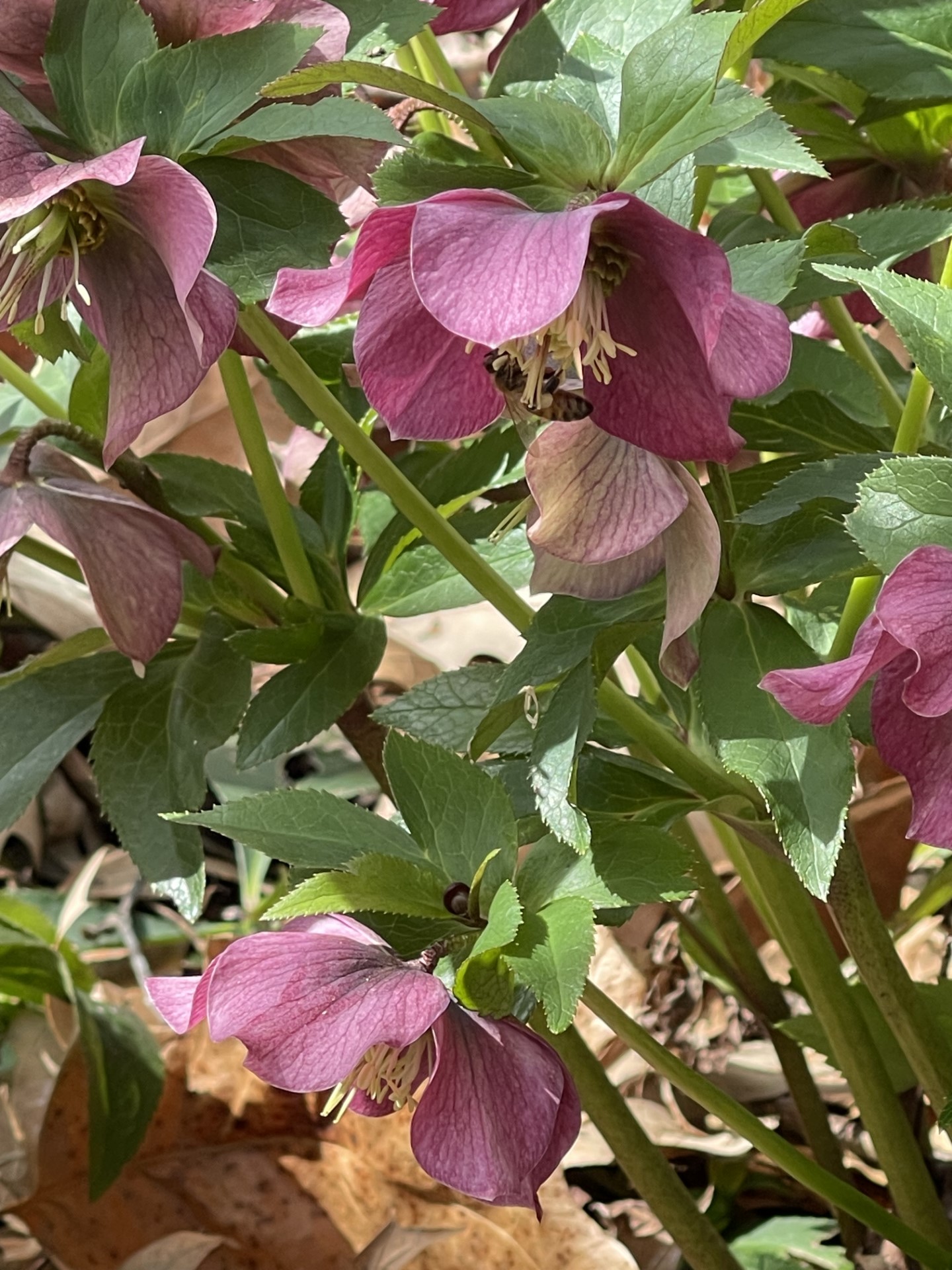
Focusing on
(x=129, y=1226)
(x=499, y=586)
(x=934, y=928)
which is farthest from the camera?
(x=934, y=928)

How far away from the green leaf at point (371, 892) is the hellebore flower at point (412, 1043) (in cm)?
1

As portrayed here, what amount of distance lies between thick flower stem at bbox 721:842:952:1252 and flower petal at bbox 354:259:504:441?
26 cm

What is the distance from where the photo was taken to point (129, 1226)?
0.90 metres

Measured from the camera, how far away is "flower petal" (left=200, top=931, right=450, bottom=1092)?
0.41 metres

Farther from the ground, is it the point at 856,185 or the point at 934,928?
the point at 856,185

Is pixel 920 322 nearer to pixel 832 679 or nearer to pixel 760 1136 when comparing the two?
pixel 832 679

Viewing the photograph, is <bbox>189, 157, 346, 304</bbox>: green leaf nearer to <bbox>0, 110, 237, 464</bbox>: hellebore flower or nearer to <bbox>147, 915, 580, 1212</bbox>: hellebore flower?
<bbox>0, 110, 237, 464</bbox>: hellebore flower

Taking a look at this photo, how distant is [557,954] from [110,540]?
0.86 ft

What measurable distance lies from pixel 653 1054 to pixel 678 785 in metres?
0.11

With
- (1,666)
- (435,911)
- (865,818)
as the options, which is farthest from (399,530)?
(1,666)

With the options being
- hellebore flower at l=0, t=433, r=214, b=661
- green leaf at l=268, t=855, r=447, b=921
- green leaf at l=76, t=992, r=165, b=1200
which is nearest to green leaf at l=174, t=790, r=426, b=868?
green leaf at l=268, t=855, r=447, b=921

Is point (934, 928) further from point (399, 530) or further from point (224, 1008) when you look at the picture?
point (224, 1008)

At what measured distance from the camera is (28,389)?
2.27 ft

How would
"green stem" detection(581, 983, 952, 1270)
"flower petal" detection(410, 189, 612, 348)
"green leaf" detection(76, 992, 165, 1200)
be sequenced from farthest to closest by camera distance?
"green leaf" detection(76, 992, 165, 1200) < "green stem" detection(581, 983, 952, 1270) < "flower petal" detection(410, 189, 612, 348)
